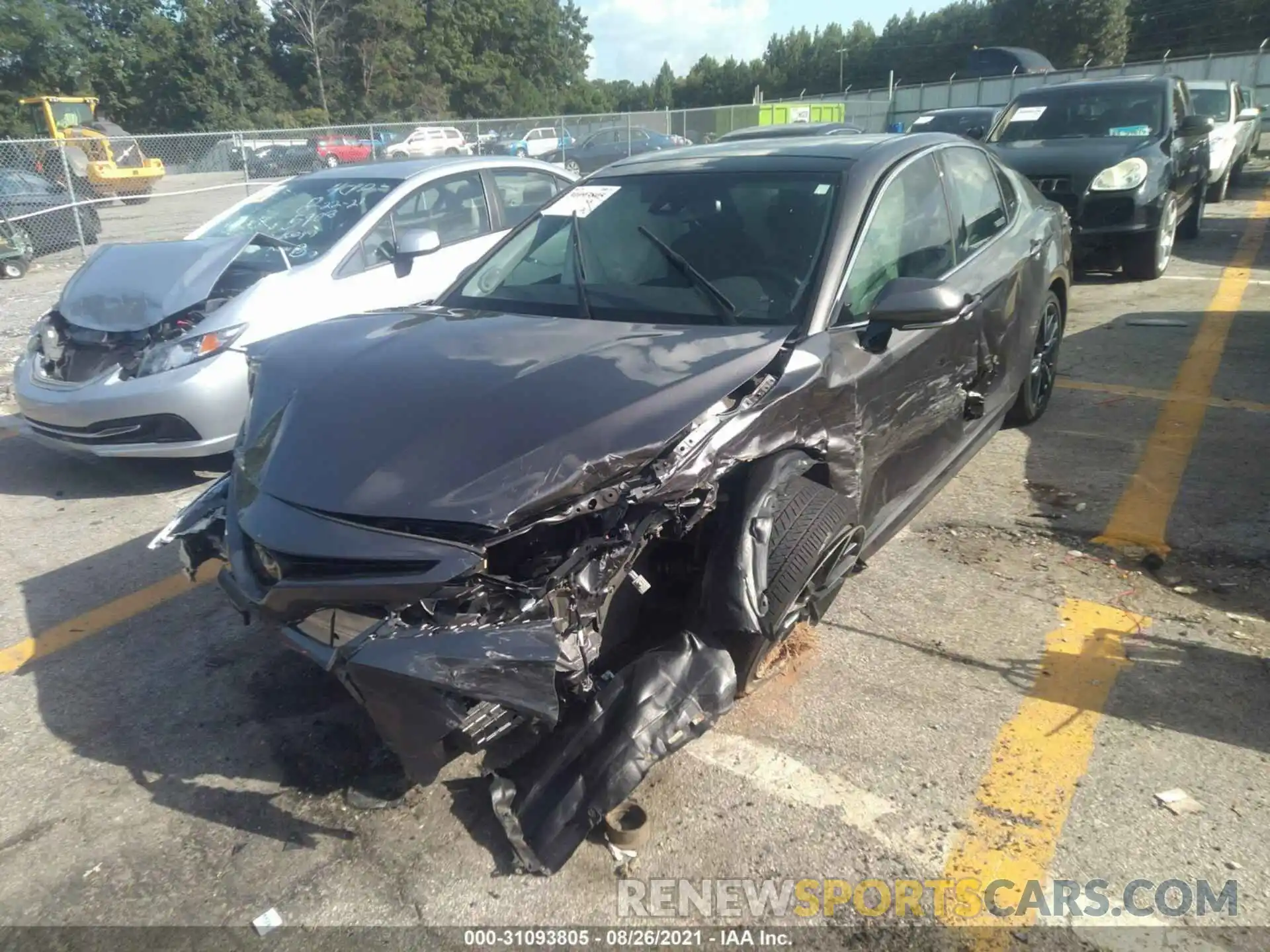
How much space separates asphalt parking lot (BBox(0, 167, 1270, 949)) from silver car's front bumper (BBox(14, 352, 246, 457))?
0.55 meters

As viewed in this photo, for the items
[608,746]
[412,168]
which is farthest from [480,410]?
[412,168]

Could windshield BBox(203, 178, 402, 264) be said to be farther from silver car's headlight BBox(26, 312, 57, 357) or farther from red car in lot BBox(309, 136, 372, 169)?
red car in lot BBox(309, 136, 372, 169)

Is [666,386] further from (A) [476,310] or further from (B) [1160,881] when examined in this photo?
(B) [1160,881]

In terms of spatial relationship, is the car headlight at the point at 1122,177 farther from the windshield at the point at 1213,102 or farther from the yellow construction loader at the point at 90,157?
the yellow construction loader at the point at 90,157

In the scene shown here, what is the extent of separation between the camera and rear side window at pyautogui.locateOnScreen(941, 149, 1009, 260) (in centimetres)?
421

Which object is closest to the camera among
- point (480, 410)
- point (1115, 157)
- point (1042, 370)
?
point (480, 410)

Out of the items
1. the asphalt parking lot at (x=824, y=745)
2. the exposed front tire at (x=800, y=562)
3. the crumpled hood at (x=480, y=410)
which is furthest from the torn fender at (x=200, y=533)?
the exposed front tire at (x=800, y=562)

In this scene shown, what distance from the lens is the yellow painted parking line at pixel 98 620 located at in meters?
3.65

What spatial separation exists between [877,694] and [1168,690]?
94 centimetres

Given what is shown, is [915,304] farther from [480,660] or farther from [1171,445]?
[1171,445]

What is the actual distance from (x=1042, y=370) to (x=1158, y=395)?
1.08 metres

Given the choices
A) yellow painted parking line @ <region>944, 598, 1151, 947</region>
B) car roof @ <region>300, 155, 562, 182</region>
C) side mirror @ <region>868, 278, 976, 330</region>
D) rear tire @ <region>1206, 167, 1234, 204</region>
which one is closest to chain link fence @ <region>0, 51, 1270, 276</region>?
car roof @ <region>300, 155, 562, 182</region>

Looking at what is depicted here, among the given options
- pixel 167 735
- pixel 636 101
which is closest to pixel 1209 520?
pixel 167 735

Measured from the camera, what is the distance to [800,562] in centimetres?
276
